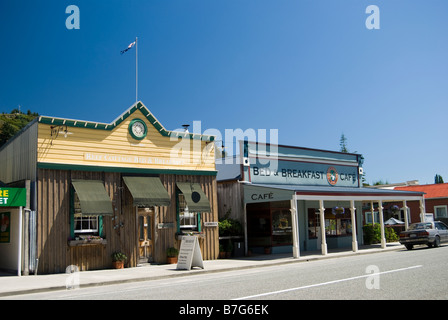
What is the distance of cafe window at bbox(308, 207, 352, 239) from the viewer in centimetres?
2717

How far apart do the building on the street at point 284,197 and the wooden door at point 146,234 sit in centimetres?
567

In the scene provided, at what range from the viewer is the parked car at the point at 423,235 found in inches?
953

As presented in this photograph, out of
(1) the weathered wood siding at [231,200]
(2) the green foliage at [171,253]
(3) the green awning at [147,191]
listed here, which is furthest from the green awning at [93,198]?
(1) the weathered wood siding at [231,200]

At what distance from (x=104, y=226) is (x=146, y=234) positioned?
7.48ft

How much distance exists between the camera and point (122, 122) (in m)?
20.0

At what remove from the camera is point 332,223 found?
94.4 feet

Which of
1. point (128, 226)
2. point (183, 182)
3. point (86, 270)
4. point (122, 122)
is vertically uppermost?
point (122, 122)

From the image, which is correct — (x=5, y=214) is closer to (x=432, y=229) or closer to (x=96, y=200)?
(x=96, y=200)

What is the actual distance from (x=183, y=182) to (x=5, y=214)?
7.71 m

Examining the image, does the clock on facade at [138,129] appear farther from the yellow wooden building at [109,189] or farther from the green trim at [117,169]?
the green trim at [117,169]

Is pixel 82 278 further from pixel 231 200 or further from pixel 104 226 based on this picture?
pixel 231 200

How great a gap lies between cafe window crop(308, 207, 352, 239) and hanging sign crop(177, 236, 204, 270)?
37.3 feet

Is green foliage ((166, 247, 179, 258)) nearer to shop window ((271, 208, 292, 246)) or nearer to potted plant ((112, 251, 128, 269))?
potted plant ((112, 251, 128, 269))
